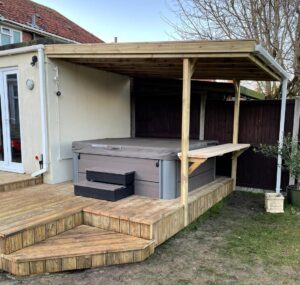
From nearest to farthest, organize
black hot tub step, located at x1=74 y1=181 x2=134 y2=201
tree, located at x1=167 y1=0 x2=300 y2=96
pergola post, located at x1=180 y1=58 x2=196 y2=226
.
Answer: pergola post, located at x1=180 y1=58 x2=196 y2=226 < black hot tub step, located at x1=74 y1=181 x2=134 y2=201 < tree, located at x1=167 y1=0 x2=300 y2=96

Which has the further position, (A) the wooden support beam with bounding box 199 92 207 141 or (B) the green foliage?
(A) the wooden support beam with bounding box 199 92 207 141

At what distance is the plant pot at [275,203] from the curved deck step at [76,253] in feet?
7.67

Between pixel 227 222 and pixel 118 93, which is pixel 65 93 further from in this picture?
pixel 227 222

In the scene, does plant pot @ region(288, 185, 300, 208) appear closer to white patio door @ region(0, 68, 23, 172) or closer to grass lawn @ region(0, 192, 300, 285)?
grass lawn @ region(0, 192, 300, 285)

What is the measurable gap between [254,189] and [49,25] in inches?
464

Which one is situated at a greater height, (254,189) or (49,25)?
(49,25)

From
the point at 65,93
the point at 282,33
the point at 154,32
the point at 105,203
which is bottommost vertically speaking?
the point at 105,203

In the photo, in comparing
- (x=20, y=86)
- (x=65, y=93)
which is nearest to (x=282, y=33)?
(x=65, y=93)

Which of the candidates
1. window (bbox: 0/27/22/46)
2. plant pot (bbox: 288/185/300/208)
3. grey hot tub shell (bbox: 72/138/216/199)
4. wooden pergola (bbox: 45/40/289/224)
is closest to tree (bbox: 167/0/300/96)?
wooden pergola (bbox: 45/40/289/224)

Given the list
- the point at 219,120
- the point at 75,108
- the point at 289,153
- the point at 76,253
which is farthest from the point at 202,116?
the point at 76,253

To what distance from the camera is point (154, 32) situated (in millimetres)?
10398

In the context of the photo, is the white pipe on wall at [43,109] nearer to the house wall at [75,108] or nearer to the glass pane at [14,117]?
the house wall at [75,108]

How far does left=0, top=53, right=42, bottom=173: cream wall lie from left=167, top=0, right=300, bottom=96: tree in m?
5.04

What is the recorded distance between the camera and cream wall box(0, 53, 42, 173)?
4469mm
